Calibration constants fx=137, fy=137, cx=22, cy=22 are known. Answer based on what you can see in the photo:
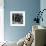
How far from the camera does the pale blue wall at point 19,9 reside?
17.4ft

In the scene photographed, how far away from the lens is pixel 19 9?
529cm

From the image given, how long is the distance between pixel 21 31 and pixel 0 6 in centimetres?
127

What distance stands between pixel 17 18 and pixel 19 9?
361 mm

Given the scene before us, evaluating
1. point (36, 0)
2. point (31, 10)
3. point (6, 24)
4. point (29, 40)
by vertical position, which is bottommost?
point (29, 40)

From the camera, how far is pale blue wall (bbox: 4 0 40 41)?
5.29 metres

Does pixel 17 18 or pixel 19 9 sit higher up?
pixel 19 9

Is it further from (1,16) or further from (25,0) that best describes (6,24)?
(25,0)

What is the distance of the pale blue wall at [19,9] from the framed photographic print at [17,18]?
0.12 m

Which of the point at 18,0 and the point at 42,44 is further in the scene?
the point at 18,0

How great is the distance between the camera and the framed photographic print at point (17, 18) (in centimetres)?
532

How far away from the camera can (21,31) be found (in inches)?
210

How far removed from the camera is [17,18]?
5.36 meters

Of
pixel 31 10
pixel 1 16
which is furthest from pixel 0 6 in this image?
pixel 31 10

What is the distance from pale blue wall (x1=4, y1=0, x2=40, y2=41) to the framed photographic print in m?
0.12
